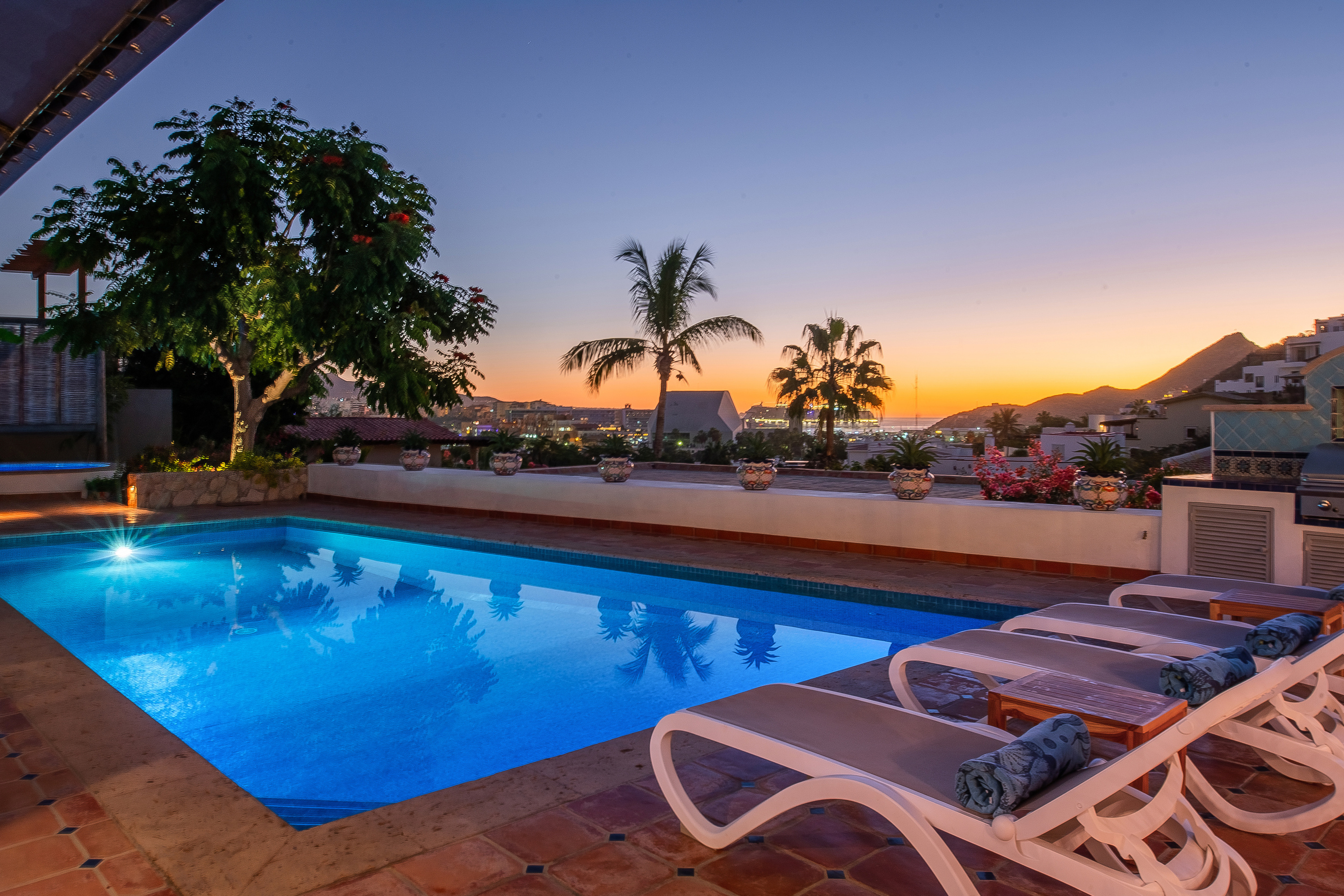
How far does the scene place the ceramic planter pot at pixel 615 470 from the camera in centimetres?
954

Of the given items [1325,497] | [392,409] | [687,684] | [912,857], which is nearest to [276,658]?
[687,684]

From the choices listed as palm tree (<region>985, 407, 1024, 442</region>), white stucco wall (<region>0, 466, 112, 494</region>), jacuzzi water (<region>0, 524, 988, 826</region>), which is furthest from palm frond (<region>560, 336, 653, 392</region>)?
palm tree (<region>985, 407, 1024, 442</region>)

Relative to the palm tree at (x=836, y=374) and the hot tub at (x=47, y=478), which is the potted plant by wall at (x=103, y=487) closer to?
the hot tub at (x=47, y=478)

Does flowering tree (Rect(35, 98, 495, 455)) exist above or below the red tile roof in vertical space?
above

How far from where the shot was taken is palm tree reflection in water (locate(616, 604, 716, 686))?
16.6 feet

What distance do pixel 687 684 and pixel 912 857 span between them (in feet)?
8.57

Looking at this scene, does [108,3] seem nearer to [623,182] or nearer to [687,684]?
[687,684]

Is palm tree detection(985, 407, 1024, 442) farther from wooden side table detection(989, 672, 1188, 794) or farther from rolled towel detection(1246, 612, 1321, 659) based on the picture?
wooden side table detection(989, 672, 1188, 794)

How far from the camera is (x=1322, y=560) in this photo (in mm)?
4812

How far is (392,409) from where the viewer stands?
13.9 metres

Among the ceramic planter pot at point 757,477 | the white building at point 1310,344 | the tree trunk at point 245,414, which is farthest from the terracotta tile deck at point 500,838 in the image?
the white building at point 1310,344

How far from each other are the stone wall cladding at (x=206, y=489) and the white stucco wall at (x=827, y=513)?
2330 millimetres

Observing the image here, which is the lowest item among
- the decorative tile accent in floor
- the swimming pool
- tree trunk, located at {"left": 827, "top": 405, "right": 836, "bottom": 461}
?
the decorative tile accent in floor

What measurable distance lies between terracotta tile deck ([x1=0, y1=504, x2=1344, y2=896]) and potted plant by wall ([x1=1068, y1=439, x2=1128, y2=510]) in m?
3.60
